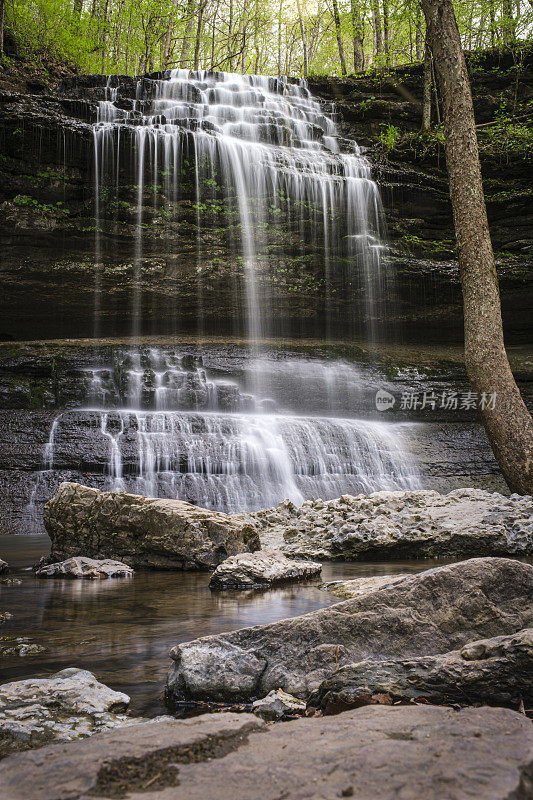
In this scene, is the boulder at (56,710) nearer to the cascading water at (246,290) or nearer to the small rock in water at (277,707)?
the small rock in water at (277,707)

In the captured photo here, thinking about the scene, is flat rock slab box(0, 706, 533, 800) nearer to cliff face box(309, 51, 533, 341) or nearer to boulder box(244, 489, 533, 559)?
boulder box(244, 489, 533, 559)

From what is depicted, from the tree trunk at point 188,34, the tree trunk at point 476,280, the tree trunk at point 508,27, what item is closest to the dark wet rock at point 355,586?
the tree trunk at point 476,280

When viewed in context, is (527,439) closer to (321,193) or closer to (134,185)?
(321,193)

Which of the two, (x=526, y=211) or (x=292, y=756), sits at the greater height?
(x=526, y=211)

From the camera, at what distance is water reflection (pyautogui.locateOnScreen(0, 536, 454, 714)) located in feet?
7.93

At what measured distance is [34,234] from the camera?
44.3 ft

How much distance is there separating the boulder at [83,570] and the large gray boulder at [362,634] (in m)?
2.97

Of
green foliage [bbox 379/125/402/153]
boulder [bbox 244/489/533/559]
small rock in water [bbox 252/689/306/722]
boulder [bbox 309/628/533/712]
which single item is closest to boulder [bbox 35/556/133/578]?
boulder [bbox 244/489/533/559]

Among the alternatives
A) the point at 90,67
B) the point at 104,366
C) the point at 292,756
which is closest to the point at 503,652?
the point at 292,756

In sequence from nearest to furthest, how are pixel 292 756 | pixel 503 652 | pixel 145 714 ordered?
pixel 292 756 → pixel 503 652 → pixel 145 714

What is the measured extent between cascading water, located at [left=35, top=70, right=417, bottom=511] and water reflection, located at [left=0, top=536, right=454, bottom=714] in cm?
459

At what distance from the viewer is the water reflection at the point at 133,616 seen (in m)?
2.42

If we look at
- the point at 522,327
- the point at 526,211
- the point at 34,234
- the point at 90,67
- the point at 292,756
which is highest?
the point at 90,67

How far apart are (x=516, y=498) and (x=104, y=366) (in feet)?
31.2
